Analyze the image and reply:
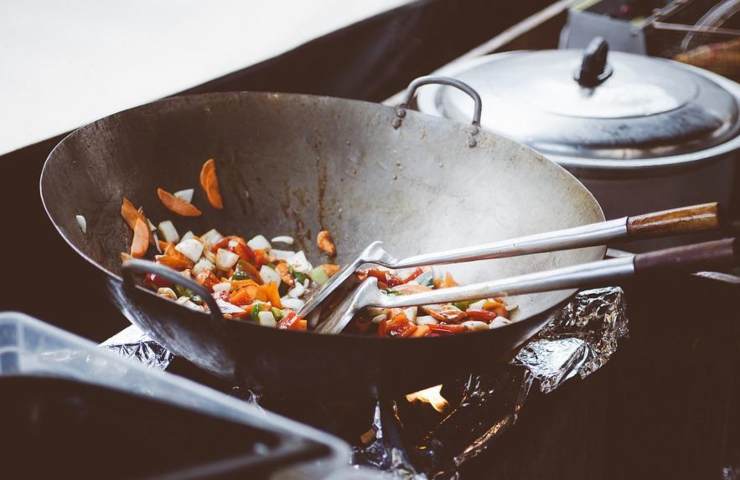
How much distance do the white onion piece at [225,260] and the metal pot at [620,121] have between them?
78 cm

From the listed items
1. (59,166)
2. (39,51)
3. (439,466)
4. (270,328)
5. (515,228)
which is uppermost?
(39,51)

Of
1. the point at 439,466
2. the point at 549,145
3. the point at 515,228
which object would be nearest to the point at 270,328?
the point at 439,466

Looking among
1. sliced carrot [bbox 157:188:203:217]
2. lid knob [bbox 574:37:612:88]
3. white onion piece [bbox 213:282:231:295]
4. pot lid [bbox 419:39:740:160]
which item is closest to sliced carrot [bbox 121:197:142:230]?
sliced carrot [bbox 157:188:203:217]

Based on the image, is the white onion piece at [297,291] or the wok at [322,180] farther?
the white onion piece at [297,291]

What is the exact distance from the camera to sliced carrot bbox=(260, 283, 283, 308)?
1403mm

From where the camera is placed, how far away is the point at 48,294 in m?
1.55

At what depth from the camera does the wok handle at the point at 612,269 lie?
2.88 ft

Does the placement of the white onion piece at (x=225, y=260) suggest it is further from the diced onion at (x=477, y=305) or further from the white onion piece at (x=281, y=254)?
the diced onion at (x=477, y=305)

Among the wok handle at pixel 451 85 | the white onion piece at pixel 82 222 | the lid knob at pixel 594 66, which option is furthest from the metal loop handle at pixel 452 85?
→ the white onion piece at pixel 82 222

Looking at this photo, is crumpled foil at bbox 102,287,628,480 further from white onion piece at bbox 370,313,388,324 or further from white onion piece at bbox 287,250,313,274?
white onion piece at bbox 287,250,313,274

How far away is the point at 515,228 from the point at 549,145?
1.32ft

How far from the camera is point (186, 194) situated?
1565 mm

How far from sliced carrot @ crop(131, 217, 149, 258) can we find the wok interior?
1.0 inches

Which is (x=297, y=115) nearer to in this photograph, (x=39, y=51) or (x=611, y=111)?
(x=39, y=51)
